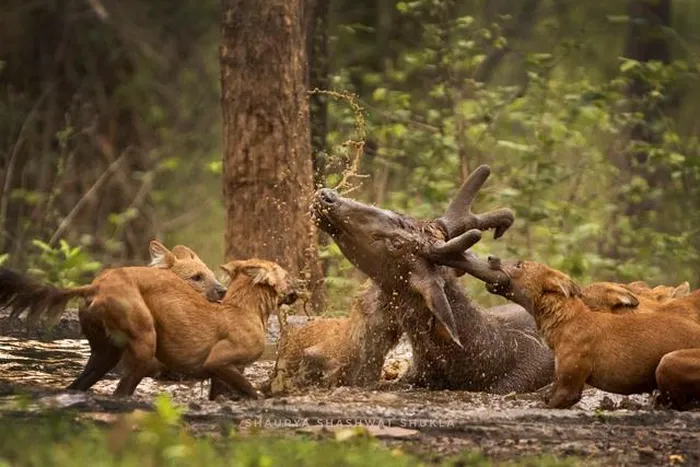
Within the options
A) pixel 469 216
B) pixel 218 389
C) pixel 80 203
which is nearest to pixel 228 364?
pixel 218 389

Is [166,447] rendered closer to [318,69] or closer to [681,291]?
[681,291]

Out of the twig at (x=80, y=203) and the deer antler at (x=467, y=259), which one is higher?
the deer antler at (x=467, y=259)

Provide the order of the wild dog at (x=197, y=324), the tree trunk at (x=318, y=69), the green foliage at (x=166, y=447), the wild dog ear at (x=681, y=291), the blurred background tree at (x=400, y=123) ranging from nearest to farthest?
the green foliage at (x=166, y=447), the wild dog at (x=197, y=324), the wild dog ear at (x=681, y=291), the tree trunk at (x=318, y=69), the blurred background tree at (x=400, y=123)

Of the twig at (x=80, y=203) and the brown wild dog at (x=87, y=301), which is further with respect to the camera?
the twig at (x=80, y=203)

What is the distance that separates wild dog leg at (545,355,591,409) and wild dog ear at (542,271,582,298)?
447 millimetres

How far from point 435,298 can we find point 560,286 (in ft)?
2.63

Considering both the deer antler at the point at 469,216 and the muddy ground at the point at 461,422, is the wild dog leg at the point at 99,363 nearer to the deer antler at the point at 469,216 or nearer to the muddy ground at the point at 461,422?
the muddy ground at the point at 461,422

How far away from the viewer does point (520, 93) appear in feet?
56.5

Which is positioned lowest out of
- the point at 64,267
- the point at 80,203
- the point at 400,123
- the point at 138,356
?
the point at 64,267

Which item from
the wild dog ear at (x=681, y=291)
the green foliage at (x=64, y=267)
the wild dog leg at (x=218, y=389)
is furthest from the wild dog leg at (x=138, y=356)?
the green foliage at (x=64, y=267)

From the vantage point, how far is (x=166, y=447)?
616cm

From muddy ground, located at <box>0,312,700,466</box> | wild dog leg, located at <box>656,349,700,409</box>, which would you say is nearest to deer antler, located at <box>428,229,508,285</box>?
muddy ground, located at <box>0,312,700,466</box>

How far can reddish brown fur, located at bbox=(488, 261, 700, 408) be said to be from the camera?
30.0 feet

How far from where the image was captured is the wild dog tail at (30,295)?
8.66m
